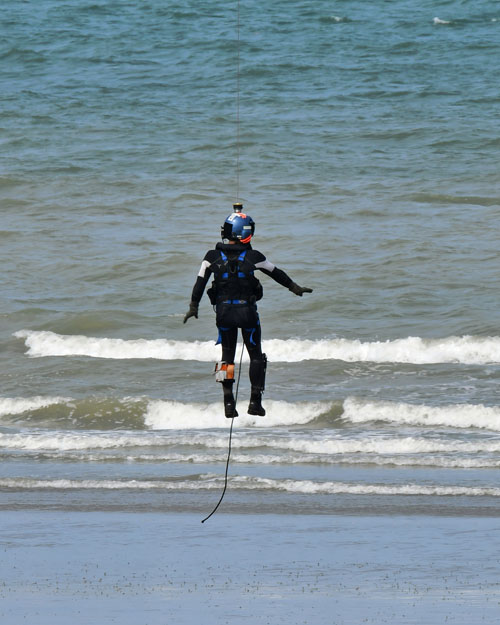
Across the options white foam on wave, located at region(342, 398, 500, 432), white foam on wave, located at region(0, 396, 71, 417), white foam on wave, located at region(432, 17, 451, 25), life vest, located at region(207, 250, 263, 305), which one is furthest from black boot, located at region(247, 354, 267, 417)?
white foam on wave, located at region(432, 17, 451, 25)

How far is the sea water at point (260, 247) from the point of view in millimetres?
16328

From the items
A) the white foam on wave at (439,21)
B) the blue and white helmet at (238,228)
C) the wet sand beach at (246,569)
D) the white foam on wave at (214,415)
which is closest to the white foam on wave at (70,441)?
the white foam on wave at (214,415)

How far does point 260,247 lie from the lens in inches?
1150

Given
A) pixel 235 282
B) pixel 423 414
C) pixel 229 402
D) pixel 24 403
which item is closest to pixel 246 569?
pixel 229 402

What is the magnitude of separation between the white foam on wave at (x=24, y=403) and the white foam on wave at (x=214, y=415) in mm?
1718

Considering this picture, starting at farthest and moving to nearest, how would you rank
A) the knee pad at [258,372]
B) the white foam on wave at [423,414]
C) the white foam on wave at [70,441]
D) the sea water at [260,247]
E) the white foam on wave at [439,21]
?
the white foam on wave at [439,21]
the white foam on wave at [423,414]
the white foam on wave at [70,441]
the sea water at [260,247]
the knee pad at [258,372]

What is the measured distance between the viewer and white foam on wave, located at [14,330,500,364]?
22.4 m

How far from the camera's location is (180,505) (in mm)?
14016

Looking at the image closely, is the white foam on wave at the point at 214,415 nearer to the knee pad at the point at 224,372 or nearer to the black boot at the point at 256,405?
the black boot at the point at 256,405

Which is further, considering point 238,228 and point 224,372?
point 224,372

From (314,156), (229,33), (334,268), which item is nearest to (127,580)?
(334,268)

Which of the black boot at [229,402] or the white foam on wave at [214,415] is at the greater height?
the black boot at [229,402]

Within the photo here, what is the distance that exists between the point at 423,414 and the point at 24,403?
6760mm

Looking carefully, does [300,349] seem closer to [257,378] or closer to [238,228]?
[257,378]
